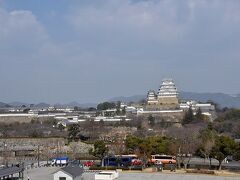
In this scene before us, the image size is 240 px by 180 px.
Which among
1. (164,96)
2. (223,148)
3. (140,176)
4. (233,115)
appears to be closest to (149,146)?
(223,148)

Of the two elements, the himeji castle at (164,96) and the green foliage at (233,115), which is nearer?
the green foliage at (233,115)

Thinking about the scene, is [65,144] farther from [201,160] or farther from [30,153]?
[201,160]

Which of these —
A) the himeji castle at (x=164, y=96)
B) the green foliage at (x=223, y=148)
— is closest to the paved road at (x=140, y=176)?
the green foliage at (x=223, y=148)

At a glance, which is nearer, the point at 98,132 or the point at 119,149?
the point at 119,149

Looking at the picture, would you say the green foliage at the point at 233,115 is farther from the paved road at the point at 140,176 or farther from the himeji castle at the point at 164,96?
the paved road at the point at 140,176

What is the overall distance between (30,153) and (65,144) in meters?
6.48

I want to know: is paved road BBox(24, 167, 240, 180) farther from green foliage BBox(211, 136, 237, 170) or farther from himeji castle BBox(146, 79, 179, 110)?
himeji castle BBox(146, 79, 179, 110)

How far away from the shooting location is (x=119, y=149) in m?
37.3

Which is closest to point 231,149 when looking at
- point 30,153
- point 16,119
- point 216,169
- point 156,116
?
point 216,169

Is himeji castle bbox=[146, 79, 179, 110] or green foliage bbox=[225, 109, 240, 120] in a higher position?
himeji castle bbox=[146, 79, 179, 110]

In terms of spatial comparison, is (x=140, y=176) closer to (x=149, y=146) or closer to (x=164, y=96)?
(x=149, y=146)

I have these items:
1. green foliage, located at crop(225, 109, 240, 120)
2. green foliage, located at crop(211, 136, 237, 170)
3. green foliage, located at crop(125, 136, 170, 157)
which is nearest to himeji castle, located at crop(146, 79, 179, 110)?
green foliage, located at crop(225, 109, 240, 120)

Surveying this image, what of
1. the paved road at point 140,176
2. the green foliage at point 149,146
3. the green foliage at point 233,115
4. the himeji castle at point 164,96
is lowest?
the paved road at point 140,176

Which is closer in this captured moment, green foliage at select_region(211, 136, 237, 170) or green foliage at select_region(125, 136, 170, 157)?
green foliage at select_region(211, 136, 237, 170)
